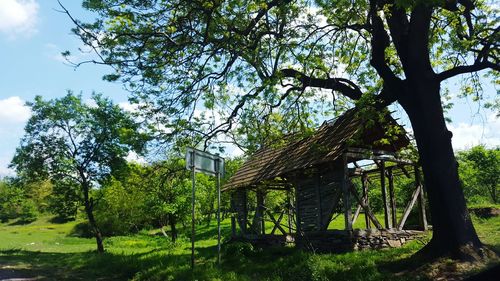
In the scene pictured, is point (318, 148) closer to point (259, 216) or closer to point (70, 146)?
point (259, 216)

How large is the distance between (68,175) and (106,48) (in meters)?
17.4

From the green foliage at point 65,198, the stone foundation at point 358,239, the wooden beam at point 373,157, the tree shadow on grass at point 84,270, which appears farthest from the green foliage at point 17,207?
the wooden beam at point 373,157

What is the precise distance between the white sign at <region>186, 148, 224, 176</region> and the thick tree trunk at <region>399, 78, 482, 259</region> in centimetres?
510

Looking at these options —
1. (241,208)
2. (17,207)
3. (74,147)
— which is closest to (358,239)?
(241,208)

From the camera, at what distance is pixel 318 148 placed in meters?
13.4

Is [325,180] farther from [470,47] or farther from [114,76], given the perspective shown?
[114,76]

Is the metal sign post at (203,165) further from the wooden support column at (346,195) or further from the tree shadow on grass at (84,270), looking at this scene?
the wooden support column at (346,195)

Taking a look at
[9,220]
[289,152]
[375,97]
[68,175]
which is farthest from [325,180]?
[9,220]

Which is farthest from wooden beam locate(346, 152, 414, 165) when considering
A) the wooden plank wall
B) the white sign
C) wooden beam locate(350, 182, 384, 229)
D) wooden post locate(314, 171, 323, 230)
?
the white sign

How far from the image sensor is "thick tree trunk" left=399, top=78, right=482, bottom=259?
9.62 meters

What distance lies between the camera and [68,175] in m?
25.4

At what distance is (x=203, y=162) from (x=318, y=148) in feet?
13.4

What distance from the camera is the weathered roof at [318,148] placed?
13836 millimetres

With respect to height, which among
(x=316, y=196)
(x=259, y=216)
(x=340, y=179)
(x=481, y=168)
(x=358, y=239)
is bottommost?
(x=358, y=239)
